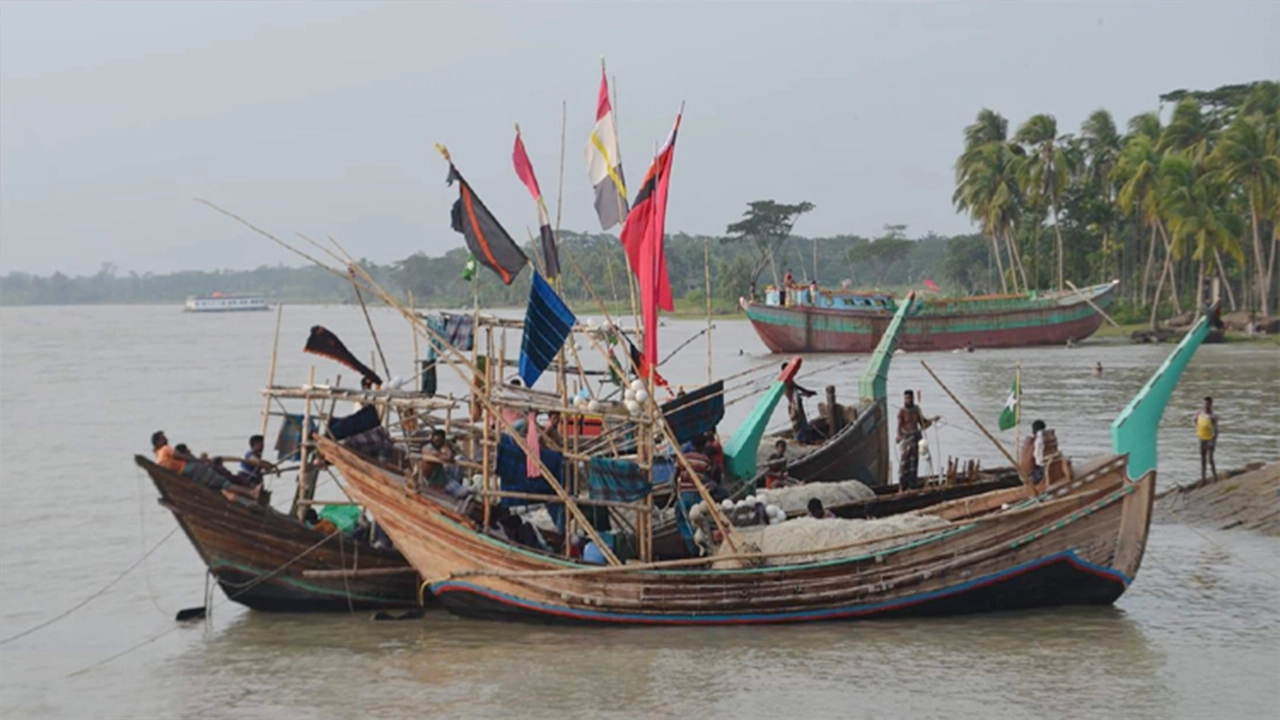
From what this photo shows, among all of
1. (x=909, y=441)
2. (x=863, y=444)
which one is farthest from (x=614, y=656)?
(x=863, y=444)

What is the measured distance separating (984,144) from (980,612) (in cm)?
5569

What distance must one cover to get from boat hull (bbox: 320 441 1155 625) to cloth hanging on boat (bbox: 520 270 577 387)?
4.80 feet

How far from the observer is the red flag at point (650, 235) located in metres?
11.2

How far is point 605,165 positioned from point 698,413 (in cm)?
266

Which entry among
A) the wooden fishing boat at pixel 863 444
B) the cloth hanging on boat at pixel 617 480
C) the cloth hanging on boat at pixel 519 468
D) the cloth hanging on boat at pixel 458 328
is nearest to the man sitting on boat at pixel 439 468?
the cloth hanging on boat at pixel 519 468

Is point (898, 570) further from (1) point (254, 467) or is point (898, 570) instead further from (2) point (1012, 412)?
(1) point (254, 467)

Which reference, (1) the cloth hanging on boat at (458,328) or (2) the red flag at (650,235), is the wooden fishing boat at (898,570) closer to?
(2) the red flag at (650,235)

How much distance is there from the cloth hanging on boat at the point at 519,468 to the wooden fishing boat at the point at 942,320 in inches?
1571

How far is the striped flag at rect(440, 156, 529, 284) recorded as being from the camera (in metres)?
12.5

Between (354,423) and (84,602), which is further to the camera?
(84,602)

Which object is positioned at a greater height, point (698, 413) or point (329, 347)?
point (329, 347)

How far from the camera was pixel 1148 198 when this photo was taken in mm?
48125

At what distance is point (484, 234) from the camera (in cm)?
1259

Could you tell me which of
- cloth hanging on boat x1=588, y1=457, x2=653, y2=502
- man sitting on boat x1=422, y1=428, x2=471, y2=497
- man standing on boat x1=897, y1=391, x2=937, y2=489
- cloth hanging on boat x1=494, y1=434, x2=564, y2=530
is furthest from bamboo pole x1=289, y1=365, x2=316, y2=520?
man standing on boat x1=897, y1=391, x2=937, y2=489
